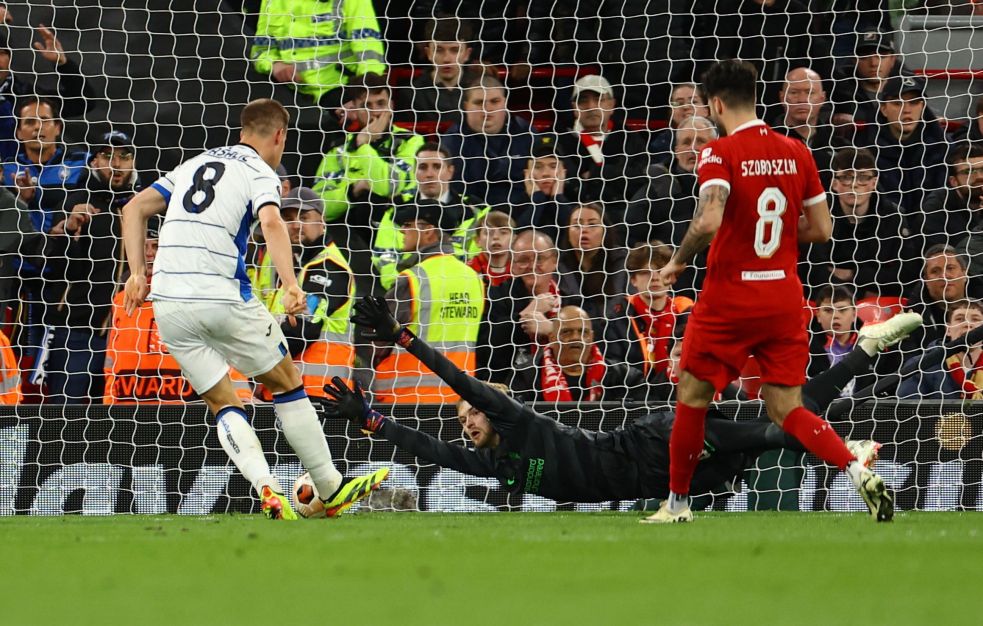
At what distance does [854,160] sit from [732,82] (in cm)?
366

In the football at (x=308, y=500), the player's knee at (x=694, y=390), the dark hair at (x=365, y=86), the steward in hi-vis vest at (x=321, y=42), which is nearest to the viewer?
the player's knee at (x=694, y=390)

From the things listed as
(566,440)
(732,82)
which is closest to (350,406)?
(566,440)

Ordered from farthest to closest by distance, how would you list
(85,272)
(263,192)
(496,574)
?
(85,272) < (263,192) < (496,574)

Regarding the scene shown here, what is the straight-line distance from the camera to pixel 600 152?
9.59 m

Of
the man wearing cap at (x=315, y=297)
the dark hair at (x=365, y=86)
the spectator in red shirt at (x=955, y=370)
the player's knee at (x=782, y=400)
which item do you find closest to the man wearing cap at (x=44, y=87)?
the dark hair at (x=365, y=86)

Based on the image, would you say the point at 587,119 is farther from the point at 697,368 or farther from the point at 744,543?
the point at 744,543

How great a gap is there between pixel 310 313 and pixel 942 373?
12.1ft

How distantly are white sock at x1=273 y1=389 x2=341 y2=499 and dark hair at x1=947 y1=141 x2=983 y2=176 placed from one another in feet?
15.5

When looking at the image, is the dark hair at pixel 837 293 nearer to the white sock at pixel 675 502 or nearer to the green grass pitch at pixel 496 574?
the green grass pitch at pixel 496 574

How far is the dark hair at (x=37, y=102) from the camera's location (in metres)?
9.38

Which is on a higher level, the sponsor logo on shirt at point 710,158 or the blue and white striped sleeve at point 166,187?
the sponsor logo on shirt at point 710,158

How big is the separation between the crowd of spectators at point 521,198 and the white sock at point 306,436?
1.97 metres

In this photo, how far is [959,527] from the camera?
18.3 ft

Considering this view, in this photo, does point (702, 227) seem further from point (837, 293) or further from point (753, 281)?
point (837, 293)
